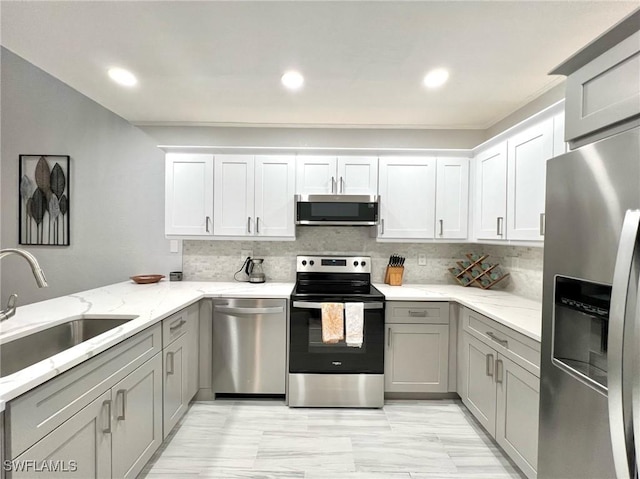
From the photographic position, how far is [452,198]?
9.45 ft

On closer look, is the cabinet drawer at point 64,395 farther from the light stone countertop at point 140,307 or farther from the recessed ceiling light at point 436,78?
the recessed ceiling light at point 436,78

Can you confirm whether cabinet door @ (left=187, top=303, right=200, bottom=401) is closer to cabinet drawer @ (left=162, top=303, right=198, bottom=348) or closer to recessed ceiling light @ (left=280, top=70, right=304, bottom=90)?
cabinet drawer @ (left=162, top=303, right=198, bottom=348)

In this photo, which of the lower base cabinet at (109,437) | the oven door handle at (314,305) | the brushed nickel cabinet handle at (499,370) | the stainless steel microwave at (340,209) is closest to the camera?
the lower base cabinet at (109,437)

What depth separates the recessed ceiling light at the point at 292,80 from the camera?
6.83ft

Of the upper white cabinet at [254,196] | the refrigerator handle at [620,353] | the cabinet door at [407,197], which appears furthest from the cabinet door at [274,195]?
the refrigerator handle at [620,353]

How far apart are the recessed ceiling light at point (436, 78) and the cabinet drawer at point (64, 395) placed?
2.41m

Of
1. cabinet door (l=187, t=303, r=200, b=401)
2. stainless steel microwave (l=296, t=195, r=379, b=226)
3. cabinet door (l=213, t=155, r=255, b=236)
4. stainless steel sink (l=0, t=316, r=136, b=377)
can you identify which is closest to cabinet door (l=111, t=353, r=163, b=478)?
stainless steel sink (l=0, t=316, r=136, b=377)

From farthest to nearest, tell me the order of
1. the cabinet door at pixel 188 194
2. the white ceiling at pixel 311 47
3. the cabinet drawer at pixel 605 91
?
the cabinet door at pixel 188 194 < the white ceiling at pixel 311 47 < the cabinet drawer at pixel 605 91

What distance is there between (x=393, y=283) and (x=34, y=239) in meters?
3.65

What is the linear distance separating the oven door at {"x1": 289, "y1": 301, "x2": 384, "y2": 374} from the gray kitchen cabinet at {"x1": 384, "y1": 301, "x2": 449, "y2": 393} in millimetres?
114

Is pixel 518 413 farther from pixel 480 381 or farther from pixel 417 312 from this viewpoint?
pixel 417 312

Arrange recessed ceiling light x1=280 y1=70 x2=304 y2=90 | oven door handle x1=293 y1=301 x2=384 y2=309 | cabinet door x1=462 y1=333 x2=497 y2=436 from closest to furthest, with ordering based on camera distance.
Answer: cabinet door x1=462 y1=333 x2=497 y2=436, recessed ceiling light x1=280 y1=70 x2=304 y2=90, oven door handle x1=293 y1=301 x2=384 y2=309

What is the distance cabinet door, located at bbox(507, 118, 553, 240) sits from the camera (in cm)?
195

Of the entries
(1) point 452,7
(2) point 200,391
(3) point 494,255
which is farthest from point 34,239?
(3) point 494,255
